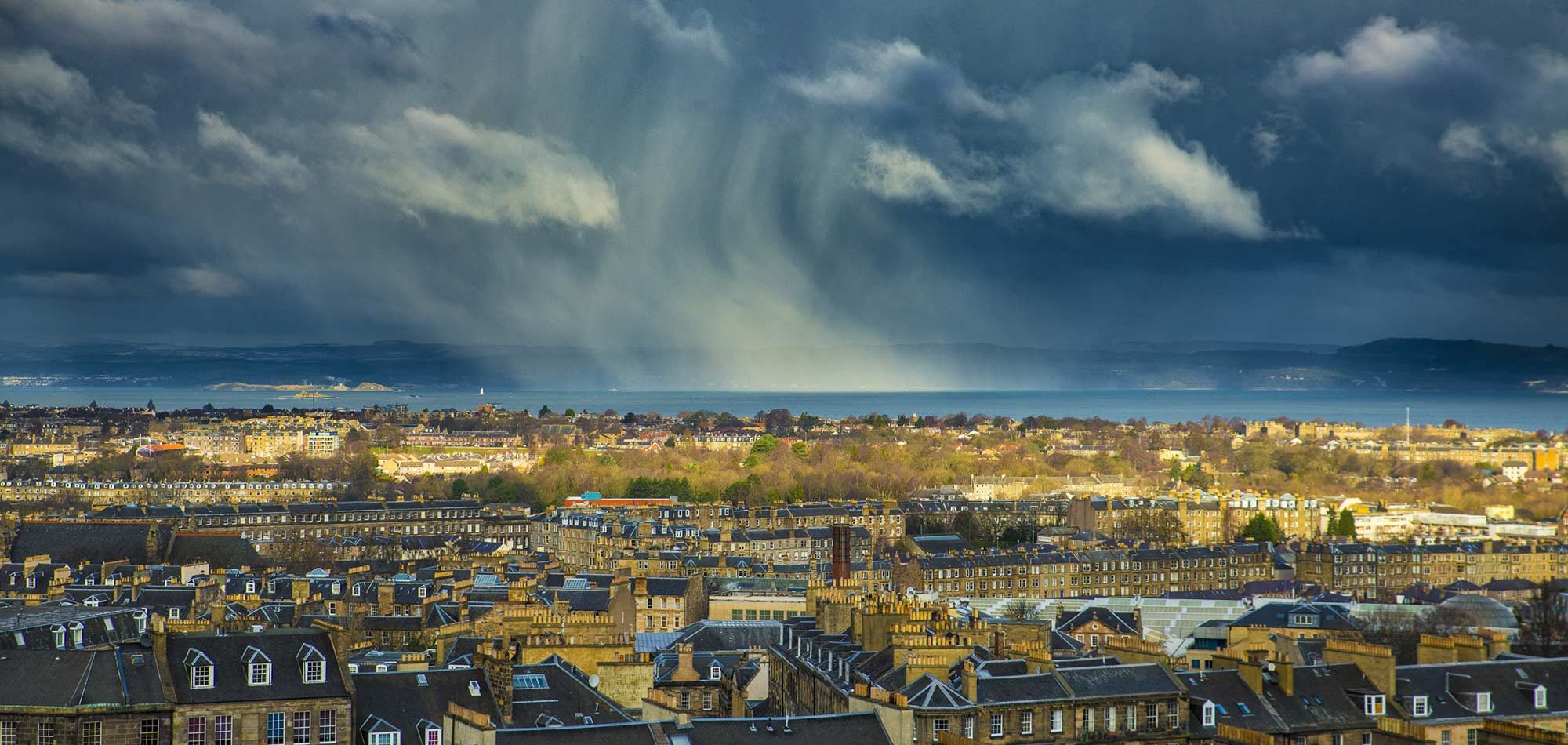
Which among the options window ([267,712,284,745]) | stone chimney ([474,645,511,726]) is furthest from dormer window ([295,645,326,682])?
stone chimney ([474,645,511,726])

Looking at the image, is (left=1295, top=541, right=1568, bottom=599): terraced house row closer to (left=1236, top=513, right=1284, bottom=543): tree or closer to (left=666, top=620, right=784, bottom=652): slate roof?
(left=1236, top=513, right=1284, bottom=543): tree

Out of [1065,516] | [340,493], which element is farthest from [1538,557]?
[340,493]

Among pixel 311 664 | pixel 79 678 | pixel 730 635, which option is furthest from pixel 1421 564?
pixel 79 678

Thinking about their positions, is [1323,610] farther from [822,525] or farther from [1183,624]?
[822,525]

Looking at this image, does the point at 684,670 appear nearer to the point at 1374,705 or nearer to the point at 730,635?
the point at 730,635

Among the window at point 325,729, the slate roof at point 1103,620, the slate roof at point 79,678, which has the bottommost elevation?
the slate roof at point 1103,620

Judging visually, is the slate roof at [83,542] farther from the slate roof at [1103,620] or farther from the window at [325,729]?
the window at [325,729]

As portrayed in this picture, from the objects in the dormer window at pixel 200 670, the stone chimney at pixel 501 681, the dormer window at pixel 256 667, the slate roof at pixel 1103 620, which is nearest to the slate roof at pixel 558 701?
the stone chimney at pixel 501 681
